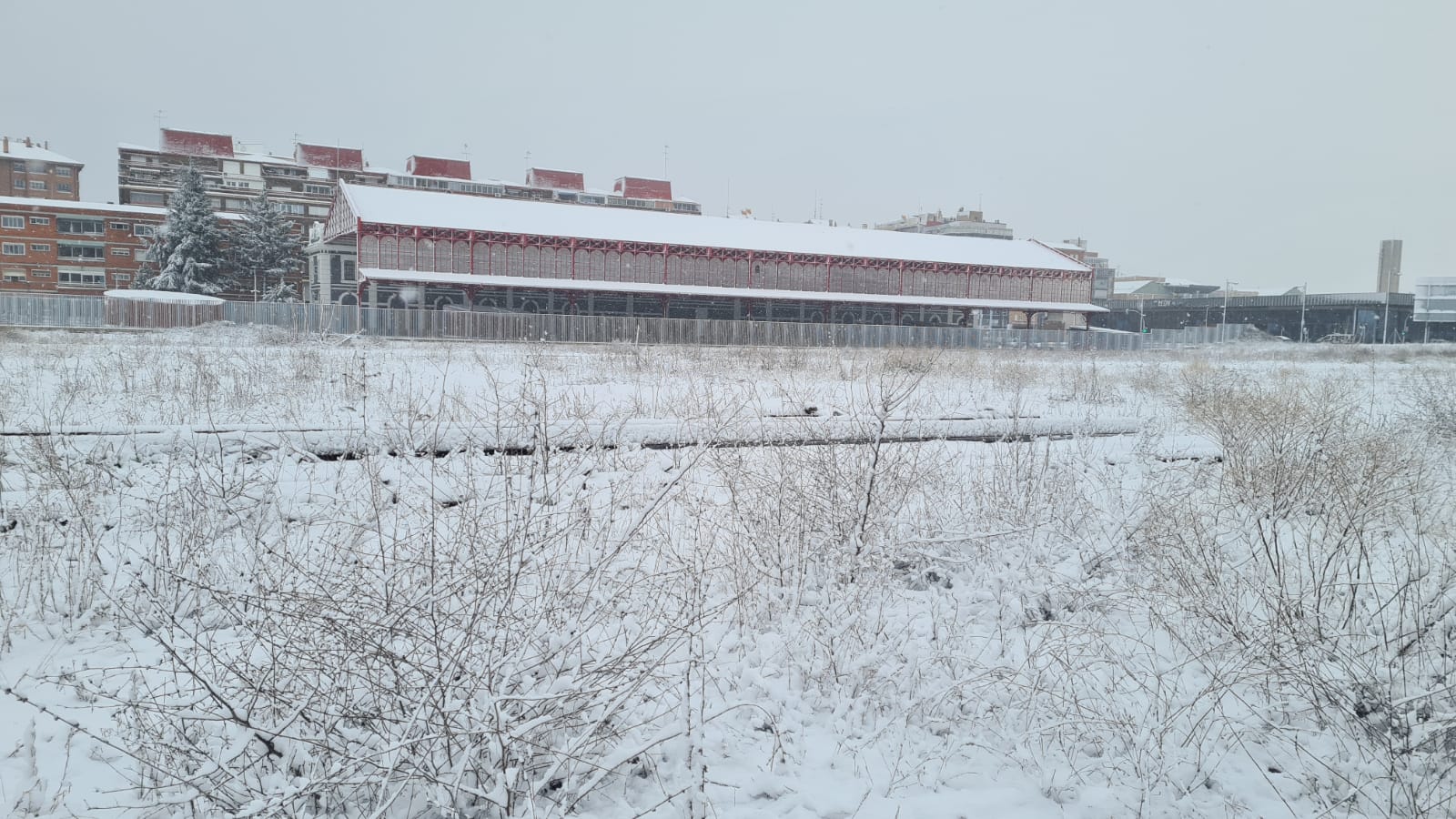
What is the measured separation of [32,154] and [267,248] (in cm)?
2947

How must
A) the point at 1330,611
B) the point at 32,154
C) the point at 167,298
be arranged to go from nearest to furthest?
the point at 1330,611, the point at 167,298, the point at 32,154

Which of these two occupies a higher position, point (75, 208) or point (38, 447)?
point (75, 208)

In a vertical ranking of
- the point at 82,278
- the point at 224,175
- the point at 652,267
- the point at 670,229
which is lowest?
the point at 82,278

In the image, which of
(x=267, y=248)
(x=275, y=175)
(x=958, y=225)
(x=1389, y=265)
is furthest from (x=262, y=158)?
(x=1389, y=265)

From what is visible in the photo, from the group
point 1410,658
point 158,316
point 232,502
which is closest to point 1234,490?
point 1410,658

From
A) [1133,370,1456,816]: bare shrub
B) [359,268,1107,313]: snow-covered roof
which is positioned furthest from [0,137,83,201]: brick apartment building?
[1133,370,1456,816]: bare shrub

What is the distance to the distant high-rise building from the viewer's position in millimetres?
88562

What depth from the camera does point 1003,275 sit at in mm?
42625

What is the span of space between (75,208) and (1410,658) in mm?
59571

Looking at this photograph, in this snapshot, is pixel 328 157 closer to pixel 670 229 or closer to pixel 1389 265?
pixel 670 229

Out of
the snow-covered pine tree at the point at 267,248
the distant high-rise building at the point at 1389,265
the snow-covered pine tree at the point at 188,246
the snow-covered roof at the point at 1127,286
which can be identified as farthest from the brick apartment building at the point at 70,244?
the distant high-rise building at the point at 1389,265

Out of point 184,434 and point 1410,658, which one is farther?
point 184,434

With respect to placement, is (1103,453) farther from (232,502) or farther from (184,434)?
(184,434)

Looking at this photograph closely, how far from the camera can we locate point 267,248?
42312mm
